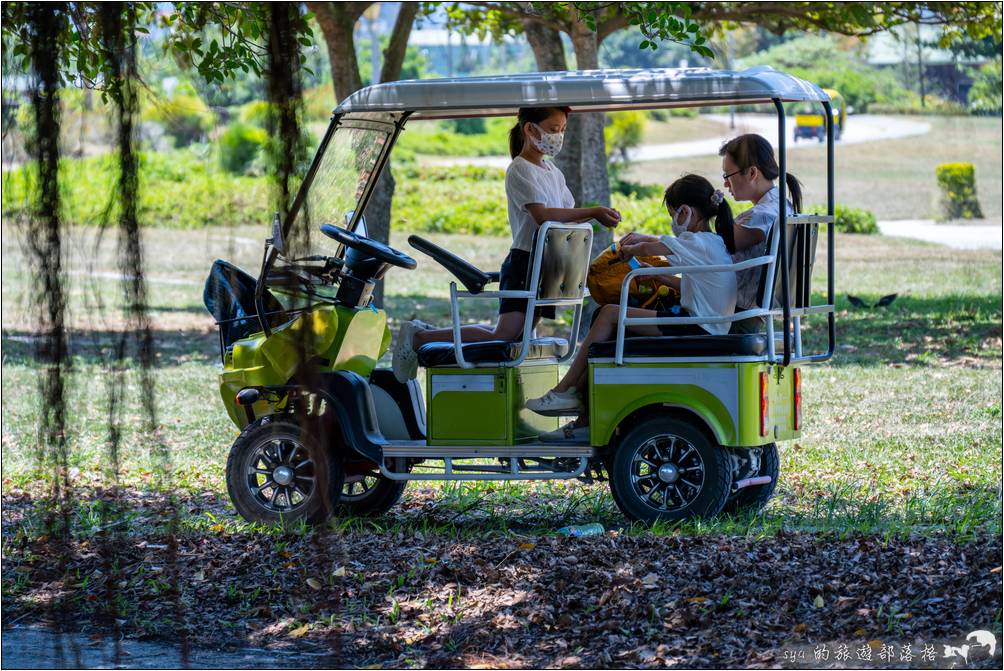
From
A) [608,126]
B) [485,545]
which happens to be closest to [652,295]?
[485,545]

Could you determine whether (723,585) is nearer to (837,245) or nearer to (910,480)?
(910,480)

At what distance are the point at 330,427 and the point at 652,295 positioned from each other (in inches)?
65.2

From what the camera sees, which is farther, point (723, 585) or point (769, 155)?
point (769, 155)

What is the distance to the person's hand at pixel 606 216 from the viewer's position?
652 centimetres

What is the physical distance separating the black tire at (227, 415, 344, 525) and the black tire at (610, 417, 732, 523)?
53.9 inches

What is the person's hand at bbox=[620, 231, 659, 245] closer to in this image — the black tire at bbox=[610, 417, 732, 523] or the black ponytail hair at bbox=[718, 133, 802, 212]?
the black ponytail hair at bbox=[718, 133, 802, 212]

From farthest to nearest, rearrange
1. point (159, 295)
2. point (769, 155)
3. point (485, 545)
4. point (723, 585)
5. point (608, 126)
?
point (608, 126) → point (159, 295) → point (769, 155) → point (485, 545) → point (723, 585)

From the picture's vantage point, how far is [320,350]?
6.86 metres

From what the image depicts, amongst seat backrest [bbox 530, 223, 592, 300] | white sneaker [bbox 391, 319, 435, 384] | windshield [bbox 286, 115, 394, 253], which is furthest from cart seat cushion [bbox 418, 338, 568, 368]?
windshield [bbox 286, 115, 394, 253]

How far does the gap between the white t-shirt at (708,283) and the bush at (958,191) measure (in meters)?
23.8

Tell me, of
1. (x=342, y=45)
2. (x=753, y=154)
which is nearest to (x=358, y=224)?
(x=753, y=154)

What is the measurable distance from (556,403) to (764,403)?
3.10 ft

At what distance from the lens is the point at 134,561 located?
6363 mm

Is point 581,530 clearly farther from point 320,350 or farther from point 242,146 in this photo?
point 242,146
